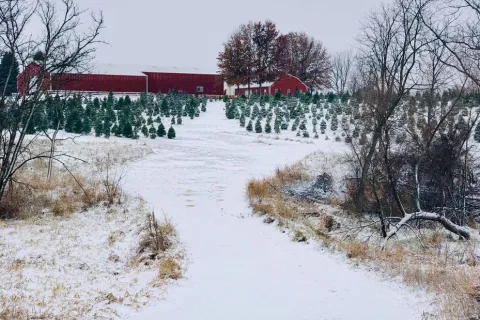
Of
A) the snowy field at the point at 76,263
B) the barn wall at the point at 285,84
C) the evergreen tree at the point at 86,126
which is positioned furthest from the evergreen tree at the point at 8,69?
the barn wall at the point at 285,84

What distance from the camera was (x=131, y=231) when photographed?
312 inches

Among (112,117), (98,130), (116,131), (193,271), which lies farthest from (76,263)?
(112,117)

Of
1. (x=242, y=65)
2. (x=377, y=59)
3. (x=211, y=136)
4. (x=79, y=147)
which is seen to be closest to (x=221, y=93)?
(x=242, y=65)

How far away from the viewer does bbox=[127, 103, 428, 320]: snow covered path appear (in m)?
4.52

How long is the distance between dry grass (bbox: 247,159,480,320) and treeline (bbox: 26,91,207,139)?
11.2 m

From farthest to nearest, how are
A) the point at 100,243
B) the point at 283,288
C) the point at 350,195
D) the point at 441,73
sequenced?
the point at 441,73
the point at 350,195
the point at 100,243
the point at 283,288

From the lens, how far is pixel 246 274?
571 cm

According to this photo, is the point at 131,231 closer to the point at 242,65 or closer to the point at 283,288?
the point at 283,288

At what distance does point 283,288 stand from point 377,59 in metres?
10.7

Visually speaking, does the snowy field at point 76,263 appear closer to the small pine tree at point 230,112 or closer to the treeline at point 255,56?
the small pine tree at point 230,112

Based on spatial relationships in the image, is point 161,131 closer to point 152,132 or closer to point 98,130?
point 152,132

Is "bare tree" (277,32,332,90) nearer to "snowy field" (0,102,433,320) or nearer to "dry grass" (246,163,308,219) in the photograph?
"dry grass" (246,163,308,219)

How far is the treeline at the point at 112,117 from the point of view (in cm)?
2101

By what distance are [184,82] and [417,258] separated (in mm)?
41913
